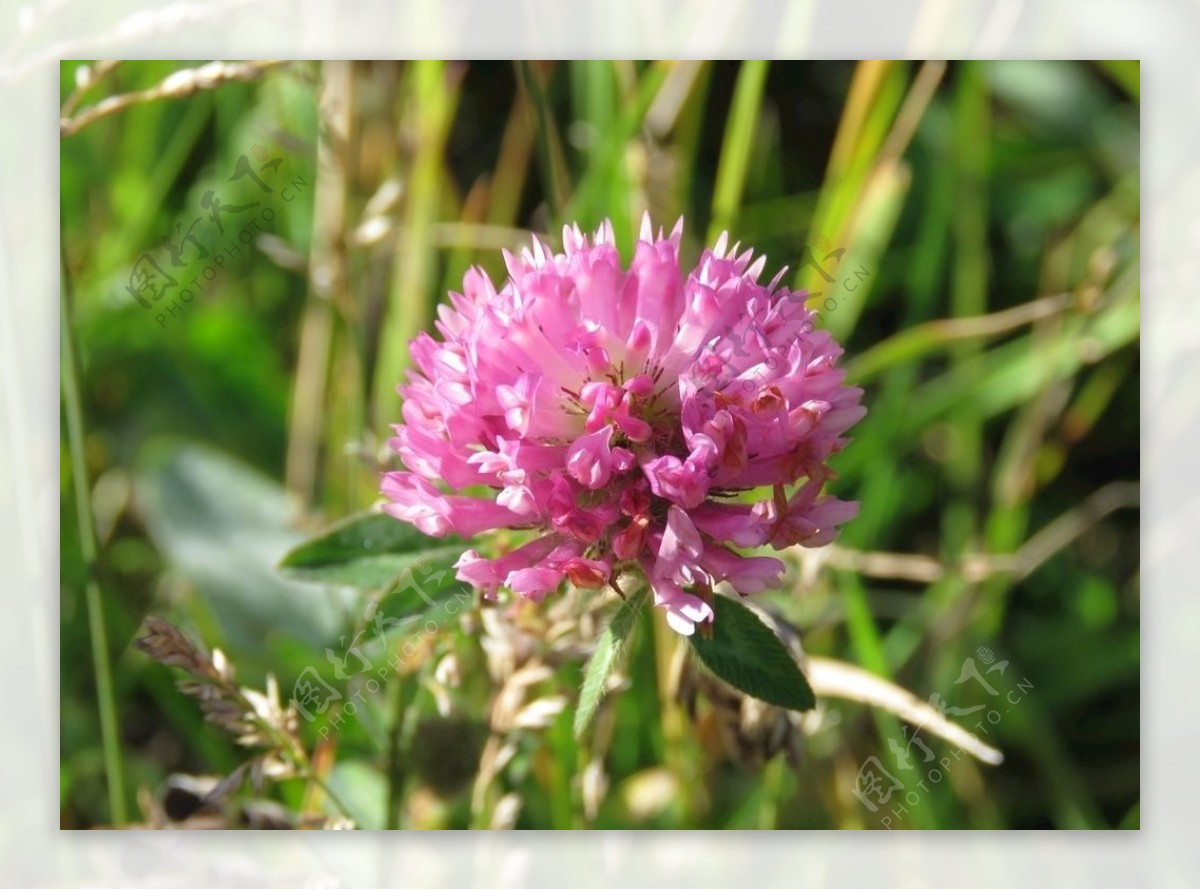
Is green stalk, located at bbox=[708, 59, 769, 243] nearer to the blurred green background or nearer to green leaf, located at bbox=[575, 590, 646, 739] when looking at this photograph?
the blurred green background

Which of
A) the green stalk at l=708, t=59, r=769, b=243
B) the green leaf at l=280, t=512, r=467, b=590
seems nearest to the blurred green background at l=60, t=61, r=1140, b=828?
the green stalk at l=708, t=59, r=769, b=243

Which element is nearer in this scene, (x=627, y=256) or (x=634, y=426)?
(x=634, y=426)

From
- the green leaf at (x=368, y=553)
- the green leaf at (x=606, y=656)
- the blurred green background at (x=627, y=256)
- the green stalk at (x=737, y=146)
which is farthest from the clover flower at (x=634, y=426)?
the green stalk at (x=737, y=146)

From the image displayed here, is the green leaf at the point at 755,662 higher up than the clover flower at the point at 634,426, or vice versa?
the clover flower at the point at 634,426

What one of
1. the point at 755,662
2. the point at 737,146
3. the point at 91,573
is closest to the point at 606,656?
the point at 755,662

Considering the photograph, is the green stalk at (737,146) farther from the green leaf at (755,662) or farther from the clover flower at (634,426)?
the green leaf at (755,662)

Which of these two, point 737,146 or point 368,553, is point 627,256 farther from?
point 368,553
